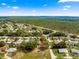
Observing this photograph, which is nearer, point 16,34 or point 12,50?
point 12,50

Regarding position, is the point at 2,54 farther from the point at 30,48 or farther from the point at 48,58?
the point at 48,58

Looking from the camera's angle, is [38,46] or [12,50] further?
[38,46]

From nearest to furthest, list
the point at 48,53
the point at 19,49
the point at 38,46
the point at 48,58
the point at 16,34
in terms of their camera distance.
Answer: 1. the point at 48,58
2. the point at 48,53
3. the point at 19,49
4. the point at 38,46
5. the point at 16,34

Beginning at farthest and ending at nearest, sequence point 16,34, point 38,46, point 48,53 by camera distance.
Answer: point 16,34 < point 38,46 < point 48,53

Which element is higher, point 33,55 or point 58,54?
point 58,54

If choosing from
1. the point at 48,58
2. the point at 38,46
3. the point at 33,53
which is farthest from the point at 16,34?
the point at 48,58

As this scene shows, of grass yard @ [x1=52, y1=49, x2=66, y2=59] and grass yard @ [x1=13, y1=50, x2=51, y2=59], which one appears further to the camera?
grass yard @ [x1=13, y1=50, x2=51, y2=59]

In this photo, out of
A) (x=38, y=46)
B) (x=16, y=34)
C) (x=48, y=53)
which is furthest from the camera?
(x=16, y=34)

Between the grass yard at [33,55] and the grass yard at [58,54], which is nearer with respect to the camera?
the grass yard at [58,54]

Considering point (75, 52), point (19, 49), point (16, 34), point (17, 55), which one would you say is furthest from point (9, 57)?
point (16, 34)

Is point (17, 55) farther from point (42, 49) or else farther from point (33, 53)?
point (42, 49)
